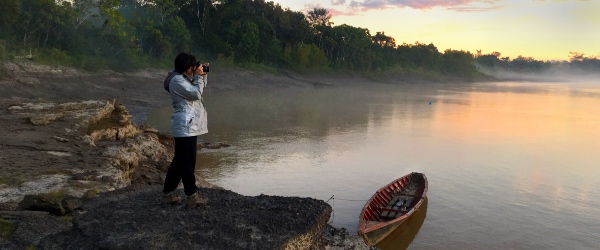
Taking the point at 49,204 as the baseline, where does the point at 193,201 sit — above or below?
above

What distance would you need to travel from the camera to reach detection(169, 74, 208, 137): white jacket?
564 cm

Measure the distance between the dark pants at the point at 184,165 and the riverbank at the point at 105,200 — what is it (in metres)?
0.29

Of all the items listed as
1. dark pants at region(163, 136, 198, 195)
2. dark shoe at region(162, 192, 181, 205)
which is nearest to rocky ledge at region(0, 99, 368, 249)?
dark shoe at region(162, 192, 181, 205)

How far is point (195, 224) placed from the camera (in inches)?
211

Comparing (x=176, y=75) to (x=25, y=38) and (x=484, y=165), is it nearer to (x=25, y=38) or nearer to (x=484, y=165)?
(x=484, y=165)

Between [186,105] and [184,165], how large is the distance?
75 cm

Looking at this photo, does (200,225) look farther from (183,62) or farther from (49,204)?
(49,204)

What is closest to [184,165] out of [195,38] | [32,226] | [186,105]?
[186,105]

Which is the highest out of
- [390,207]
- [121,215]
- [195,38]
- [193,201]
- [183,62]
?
[195,38]

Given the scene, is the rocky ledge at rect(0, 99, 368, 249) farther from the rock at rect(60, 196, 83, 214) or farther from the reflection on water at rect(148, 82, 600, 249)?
the reflection on water at rect(148, 82, 600, 249)

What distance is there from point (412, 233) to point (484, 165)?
8215 mm

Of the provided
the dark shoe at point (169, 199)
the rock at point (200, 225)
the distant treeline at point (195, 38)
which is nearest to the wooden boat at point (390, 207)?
the rock at point (200, 225)

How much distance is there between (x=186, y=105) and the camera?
18.8 feet

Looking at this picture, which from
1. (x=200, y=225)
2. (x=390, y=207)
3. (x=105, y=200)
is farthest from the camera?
(x=390, y=207)
